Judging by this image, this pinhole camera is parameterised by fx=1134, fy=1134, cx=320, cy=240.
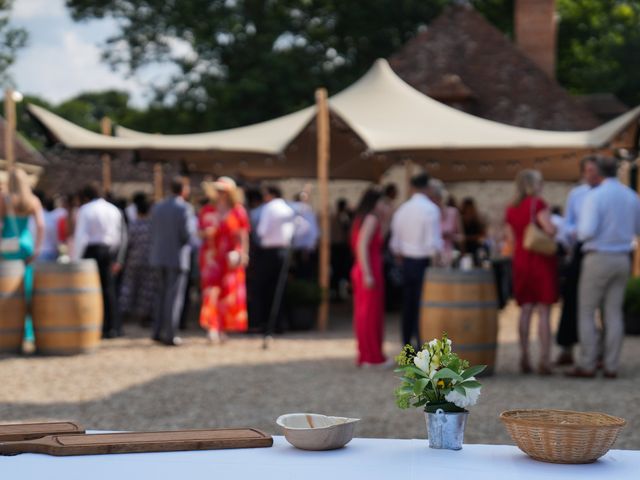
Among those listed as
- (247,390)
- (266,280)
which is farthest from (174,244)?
(247,390)

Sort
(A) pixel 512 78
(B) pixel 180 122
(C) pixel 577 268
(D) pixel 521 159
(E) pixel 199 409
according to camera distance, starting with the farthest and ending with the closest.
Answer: (B) pixel 180 122 → (A) pixel 512 78 → (D) pixel 521 159 → (C) pixel 577 268 → (E) pixel 199 409

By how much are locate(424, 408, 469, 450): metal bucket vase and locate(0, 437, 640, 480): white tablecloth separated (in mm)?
28

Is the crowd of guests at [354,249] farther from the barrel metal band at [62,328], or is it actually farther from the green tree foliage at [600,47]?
the green tree foliage at [600,47]

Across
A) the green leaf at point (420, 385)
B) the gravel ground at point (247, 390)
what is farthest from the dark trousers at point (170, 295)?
the green leaf at point (420, 385)

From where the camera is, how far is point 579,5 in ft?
114

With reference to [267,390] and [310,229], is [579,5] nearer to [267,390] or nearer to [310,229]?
[310,229]

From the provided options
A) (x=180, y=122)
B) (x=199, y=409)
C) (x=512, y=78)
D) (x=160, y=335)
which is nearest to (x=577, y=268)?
(x=199, y=409)

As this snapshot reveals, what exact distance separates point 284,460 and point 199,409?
4.56 m

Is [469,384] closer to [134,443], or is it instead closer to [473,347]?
[134,443]

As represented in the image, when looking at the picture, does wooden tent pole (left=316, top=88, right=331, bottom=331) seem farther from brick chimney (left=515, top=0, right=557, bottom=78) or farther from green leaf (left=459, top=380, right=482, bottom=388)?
brick chimney (left=515, top=0, right=557, bottom=78)

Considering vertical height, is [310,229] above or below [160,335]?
above

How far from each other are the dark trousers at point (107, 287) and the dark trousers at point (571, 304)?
443cm

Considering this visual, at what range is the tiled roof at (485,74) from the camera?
2656cm

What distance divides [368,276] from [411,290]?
0.45 meters
